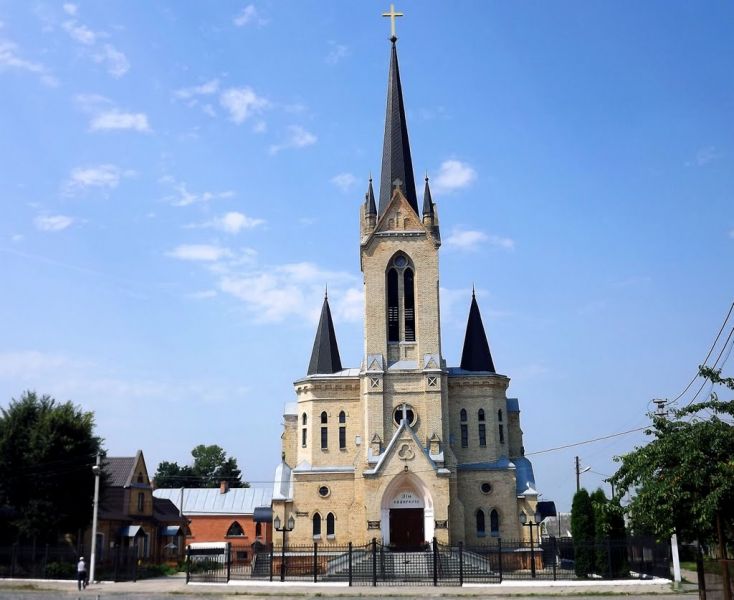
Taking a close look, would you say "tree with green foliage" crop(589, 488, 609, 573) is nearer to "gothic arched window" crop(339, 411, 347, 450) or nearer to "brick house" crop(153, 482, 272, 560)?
"gothic arched window" crop(339, 411, 347, 450)

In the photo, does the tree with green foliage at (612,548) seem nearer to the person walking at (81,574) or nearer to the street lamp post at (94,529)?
the person walking at (81,574)

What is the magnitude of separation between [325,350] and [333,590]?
1975cm

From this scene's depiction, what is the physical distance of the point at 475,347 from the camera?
4778 cm

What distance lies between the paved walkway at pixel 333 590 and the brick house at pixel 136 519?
10.9 metres

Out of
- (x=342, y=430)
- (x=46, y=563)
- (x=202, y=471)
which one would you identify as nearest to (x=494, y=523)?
(x=342, y=430)

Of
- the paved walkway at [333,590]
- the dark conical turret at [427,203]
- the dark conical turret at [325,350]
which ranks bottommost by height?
the paved walkway at [333,590]

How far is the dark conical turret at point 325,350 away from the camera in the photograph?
4769 centimetres

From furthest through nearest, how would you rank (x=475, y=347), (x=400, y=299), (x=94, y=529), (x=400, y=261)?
(x=475, y=347) < (x=400, y=261) < (x=400, y=299) < (x=94, y=529)

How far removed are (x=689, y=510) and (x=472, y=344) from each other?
2887cm

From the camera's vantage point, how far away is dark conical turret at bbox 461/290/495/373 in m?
47.3

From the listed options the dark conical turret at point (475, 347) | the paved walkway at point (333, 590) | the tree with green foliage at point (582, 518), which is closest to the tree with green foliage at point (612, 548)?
the tree with green foliage at point (582, 518)

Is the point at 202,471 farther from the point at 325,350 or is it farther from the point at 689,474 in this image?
the point at 689,474

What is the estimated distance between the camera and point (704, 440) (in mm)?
18891

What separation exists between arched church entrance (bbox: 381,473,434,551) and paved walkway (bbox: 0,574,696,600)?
9.61m
